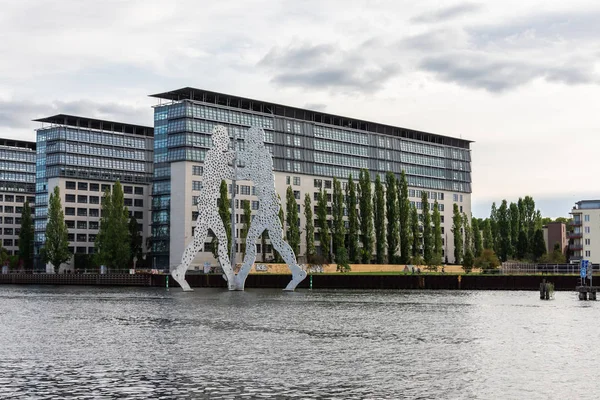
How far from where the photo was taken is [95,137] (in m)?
185

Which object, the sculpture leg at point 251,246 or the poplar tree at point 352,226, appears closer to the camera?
the sculpture leg at point 251,246

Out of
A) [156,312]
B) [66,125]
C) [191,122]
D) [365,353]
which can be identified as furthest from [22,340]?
[66,125]

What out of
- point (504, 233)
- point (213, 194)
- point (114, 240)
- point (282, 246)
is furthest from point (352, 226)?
point (213, 194)

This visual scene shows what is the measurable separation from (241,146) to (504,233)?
62301 mm

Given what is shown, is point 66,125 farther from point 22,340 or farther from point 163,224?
point 22,340

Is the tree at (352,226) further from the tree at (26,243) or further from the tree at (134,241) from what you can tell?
the tree at (26,243)

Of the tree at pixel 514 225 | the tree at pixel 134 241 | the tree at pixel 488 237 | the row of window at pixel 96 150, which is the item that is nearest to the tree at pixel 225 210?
the tree at pixel 134 241

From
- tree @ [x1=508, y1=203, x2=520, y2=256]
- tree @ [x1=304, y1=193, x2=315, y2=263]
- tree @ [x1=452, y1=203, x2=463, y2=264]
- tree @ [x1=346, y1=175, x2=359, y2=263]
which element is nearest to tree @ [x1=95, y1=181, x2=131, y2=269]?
tree @ [x1=304, y1=193, x2=315, y2=263]

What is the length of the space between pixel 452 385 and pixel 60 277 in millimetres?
132210

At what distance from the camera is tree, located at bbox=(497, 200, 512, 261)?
185 m

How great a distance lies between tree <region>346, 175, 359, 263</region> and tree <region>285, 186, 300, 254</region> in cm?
1014

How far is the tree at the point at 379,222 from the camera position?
16275 cm

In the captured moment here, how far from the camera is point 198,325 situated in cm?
4806

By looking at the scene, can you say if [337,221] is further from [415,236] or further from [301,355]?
[301,355]
